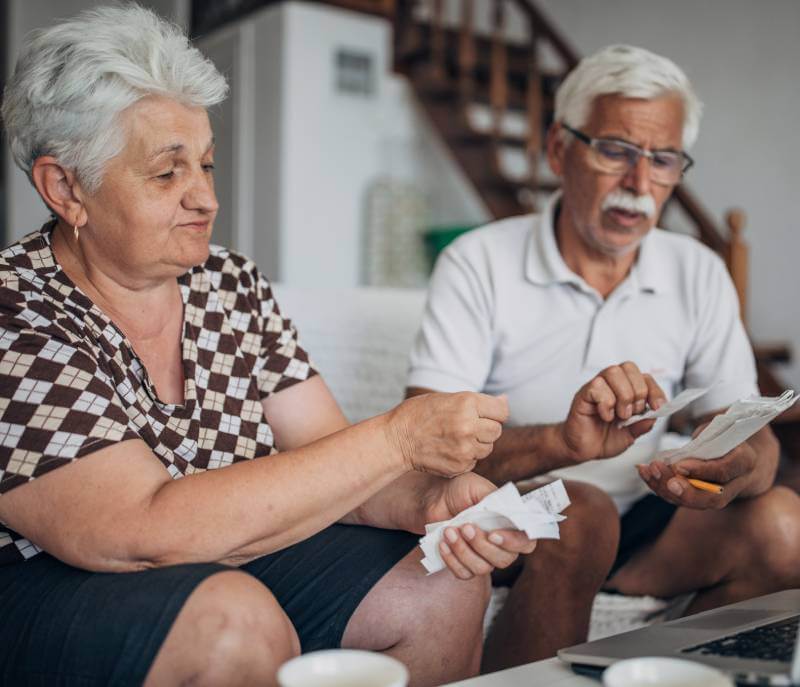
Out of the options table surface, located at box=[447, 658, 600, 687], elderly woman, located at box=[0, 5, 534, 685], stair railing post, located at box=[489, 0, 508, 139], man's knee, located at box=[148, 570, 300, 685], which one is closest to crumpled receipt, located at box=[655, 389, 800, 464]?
elderly woman, located at box=[0, 5, 534, 685]

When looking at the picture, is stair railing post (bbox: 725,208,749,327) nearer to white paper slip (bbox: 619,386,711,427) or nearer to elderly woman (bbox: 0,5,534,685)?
white paper slip (bbox: 619,386,711,427)

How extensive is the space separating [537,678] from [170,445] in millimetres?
582

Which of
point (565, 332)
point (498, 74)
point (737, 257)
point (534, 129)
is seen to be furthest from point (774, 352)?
point (565, 332)

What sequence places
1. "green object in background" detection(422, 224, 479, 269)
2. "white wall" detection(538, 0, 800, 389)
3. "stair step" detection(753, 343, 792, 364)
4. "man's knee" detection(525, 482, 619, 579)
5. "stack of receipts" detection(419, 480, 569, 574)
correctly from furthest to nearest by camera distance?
"green object in background" detection(422, 224, 479, 269)
"white wall" detection(538, 0, 800, 389)
"stair step" detection(753, 343, 792, 364)
"man's knee" detection(525, 482, 619, 579)
"stack of receipts" detection(419, 480, 569, 574)

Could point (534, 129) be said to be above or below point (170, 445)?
above

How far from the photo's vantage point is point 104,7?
4.25ft

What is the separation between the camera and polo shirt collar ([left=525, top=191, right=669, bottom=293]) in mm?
1784

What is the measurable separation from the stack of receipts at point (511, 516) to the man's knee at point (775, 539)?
0.60m

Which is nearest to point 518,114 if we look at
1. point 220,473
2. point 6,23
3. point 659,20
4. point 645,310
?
point 659,20

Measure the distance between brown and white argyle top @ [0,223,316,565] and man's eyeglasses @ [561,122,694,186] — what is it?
2.41 ft

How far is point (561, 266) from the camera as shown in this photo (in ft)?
5.85

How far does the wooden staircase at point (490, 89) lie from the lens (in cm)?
504

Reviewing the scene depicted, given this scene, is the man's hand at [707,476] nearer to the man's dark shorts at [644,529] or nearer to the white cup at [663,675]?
the man's dark shorts at [644,529]

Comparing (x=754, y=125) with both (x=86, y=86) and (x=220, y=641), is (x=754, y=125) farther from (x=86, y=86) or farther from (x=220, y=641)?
(x=220, y=641)
